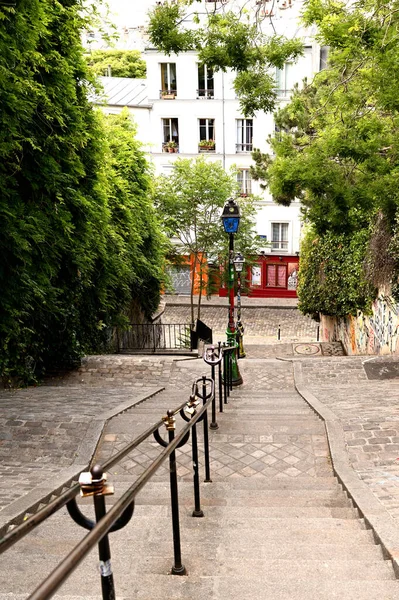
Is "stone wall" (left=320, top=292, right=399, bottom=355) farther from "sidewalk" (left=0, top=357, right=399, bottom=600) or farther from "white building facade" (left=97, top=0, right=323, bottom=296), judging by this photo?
"white building facade" (left=97, top=0, right=323, bottom=296)

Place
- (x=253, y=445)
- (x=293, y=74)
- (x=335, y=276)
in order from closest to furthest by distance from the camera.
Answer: (x=253, y=445), (x=335, y=276), (x=293, y=74)

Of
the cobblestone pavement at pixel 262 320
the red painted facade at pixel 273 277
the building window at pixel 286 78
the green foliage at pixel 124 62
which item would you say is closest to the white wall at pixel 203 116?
the building window at pixel 286 78

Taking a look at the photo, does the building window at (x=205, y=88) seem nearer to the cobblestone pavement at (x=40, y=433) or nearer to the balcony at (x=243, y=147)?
the balcony at (x=243, y=147)

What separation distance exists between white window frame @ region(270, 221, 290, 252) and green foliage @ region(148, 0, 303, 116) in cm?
2163

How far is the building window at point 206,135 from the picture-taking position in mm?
28969

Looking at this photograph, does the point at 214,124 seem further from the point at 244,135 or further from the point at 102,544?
the point at 102,544

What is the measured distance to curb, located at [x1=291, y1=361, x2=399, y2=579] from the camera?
11.5 feet

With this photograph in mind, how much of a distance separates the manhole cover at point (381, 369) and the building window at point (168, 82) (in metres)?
22.1

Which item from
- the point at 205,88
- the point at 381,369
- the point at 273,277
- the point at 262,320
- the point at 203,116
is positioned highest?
the point at 205,88

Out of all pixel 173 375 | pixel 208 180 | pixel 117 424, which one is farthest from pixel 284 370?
pixel 208 180

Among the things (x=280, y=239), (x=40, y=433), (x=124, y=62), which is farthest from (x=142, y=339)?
(x=124, y=62)

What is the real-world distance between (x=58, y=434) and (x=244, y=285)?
23996mm

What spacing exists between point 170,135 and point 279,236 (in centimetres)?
843

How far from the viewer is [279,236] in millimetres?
30250
